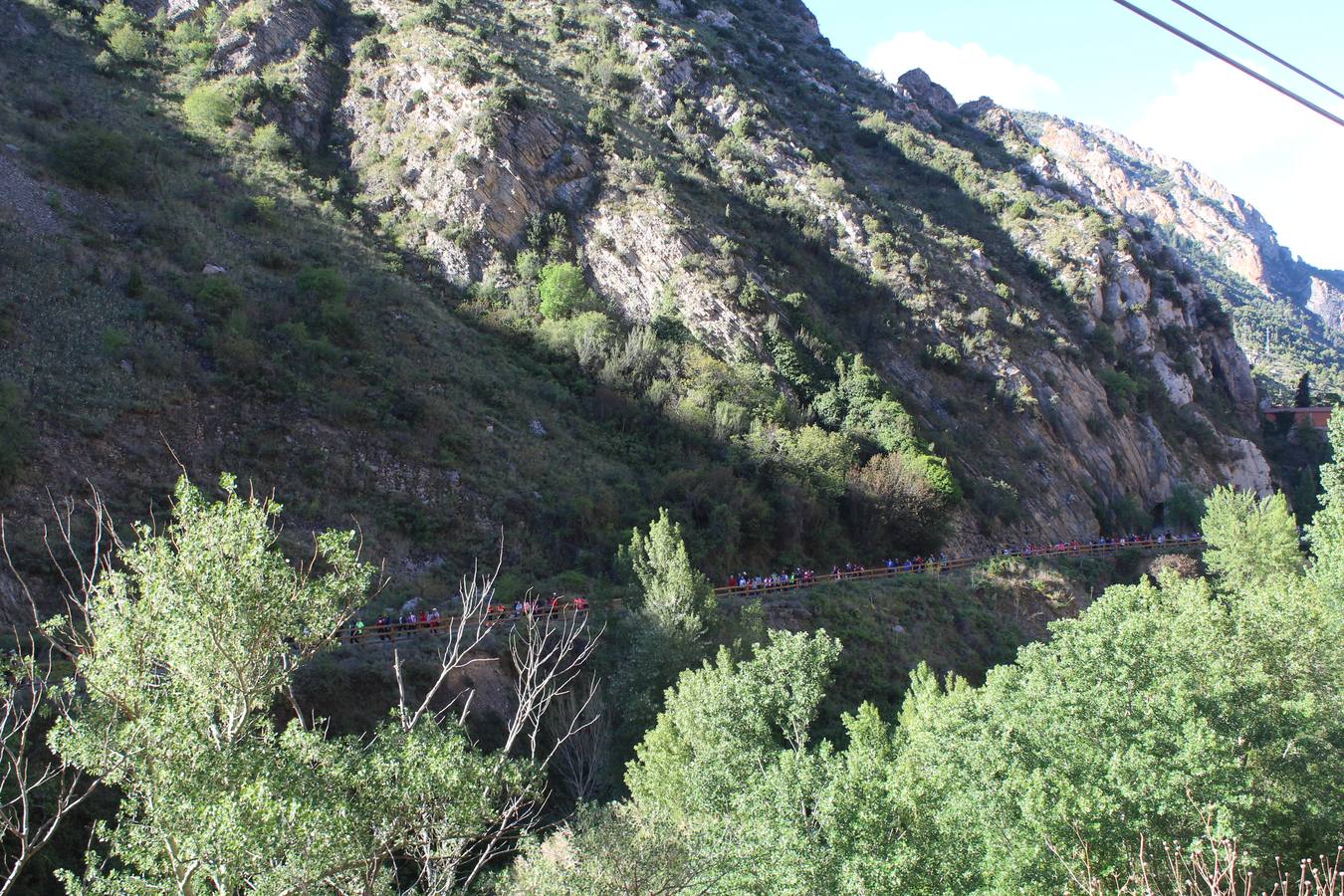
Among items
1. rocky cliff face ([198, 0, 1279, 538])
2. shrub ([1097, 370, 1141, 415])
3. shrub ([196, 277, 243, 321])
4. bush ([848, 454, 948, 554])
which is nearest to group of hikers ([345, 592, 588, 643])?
bush ([848, 454, 948, 554])

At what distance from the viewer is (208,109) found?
43438mm

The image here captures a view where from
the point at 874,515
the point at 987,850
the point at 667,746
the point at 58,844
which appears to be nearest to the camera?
the point at 987,850

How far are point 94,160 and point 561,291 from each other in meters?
19.0

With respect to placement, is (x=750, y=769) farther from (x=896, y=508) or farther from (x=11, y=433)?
(x=896, y=508)

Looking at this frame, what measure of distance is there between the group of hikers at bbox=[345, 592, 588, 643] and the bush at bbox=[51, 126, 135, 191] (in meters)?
24.8

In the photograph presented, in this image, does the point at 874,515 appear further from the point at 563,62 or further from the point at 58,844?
the point at 563,62

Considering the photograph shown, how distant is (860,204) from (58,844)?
160ft

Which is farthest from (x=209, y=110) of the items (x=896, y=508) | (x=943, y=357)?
(x=943, y=357)

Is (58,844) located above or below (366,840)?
below

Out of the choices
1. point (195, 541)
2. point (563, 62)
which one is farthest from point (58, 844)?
point (563, 62)

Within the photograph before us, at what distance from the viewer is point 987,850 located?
1191 centimetres

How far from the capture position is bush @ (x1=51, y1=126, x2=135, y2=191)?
34875 mm

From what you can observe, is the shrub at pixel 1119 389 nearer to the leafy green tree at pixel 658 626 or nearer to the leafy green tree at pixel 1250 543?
the leafy green tree at pixel 1250 543

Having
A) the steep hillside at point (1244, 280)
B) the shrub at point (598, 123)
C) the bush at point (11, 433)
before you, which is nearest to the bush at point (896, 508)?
the shrub at point (598, 123)
